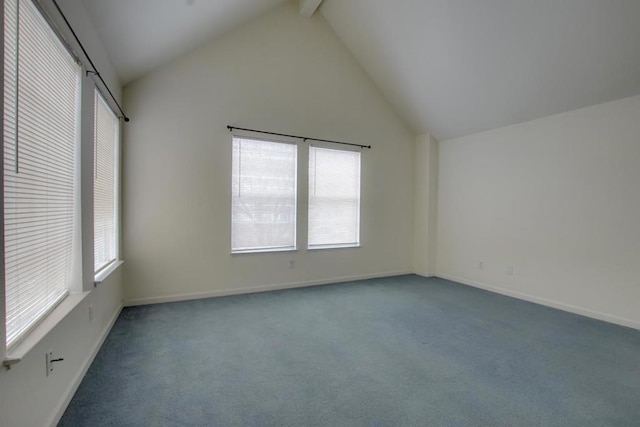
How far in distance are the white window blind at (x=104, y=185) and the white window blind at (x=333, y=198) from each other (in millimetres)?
2412

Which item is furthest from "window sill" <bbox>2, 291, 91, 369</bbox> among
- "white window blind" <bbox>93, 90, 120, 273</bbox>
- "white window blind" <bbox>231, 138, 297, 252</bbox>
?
"white window blind" <bbox>231, 138, 297, 252</bbox>

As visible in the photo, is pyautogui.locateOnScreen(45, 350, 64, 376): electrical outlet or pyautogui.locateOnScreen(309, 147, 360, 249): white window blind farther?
pyautogui.locateOnScreen(309, 147, 360, 249): white window blind

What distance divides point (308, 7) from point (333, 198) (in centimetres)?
262

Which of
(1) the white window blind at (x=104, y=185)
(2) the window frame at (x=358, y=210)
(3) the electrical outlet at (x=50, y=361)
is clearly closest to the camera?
(3) the electrical outlet at (x=50, y=361)

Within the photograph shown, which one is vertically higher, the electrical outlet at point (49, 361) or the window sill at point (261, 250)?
the window sill at point (261, 250)

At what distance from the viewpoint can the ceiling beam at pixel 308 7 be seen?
404cm

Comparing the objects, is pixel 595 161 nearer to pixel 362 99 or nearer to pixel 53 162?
pixel 362 99

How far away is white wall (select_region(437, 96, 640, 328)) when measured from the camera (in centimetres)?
321

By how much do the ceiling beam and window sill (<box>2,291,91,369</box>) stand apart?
410 centimetres

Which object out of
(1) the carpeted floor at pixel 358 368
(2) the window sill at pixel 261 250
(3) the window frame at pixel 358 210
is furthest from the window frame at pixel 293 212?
(1) the carpeted floor at pixel 358 368

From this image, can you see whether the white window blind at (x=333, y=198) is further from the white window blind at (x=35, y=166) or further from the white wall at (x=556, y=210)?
the white window blind at (x=35, y=166)

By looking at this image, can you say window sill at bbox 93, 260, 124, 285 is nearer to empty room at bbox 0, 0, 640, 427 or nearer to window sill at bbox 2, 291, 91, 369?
empty room at bbox 0, 0, 640, 427

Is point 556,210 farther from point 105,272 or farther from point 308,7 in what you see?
point 105,272

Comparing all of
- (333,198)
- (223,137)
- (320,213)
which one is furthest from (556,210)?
(223,137)
